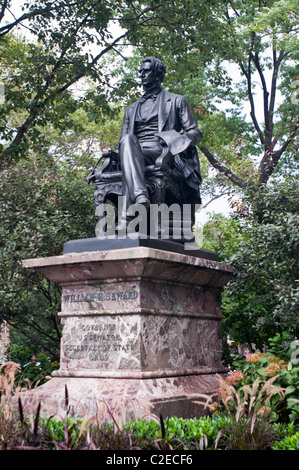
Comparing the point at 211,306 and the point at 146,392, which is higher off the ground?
the point at 211,306

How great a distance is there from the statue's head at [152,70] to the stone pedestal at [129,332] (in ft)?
7.51

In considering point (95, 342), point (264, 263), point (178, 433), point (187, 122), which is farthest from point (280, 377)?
point (187, 122)

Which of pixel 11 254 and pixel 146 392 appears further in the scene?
pixel 11 254

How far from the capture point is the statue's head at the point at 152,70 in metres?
6.46

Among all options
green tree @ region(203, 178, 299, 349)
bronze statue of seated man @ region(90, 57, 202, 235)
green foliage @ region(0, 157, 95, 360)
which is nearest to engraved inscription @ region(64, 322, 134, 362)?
bronze statue of seated man @ region(90, 57, 202, 235)

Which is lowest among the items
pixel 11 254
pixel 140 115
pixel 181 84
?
pixel 11 254

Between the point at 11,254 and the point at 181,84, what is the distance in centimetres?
1154

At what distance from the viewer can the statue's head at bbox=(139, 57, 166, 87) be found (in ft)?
21.2

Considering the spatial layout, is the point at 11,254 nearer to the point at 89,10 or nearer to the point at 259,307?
the point at 259,307

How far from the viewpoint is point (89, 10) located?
34.2ft

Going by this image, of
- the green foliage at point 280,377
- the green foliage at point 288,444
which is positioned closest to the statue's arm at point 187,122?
the green foliage at point 280,377

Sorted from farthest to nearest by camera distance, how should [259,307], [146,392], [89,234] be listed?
1. [89,234]
2. [259,307]
3. [146,392]

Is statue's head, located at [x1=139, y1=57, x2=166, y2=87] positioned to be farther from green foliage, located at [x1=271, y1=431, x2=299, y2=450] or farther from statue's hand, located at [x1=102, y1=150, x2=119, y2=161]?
green foliage, located at [x1=271, y1=431, x2=299, y2=450]
